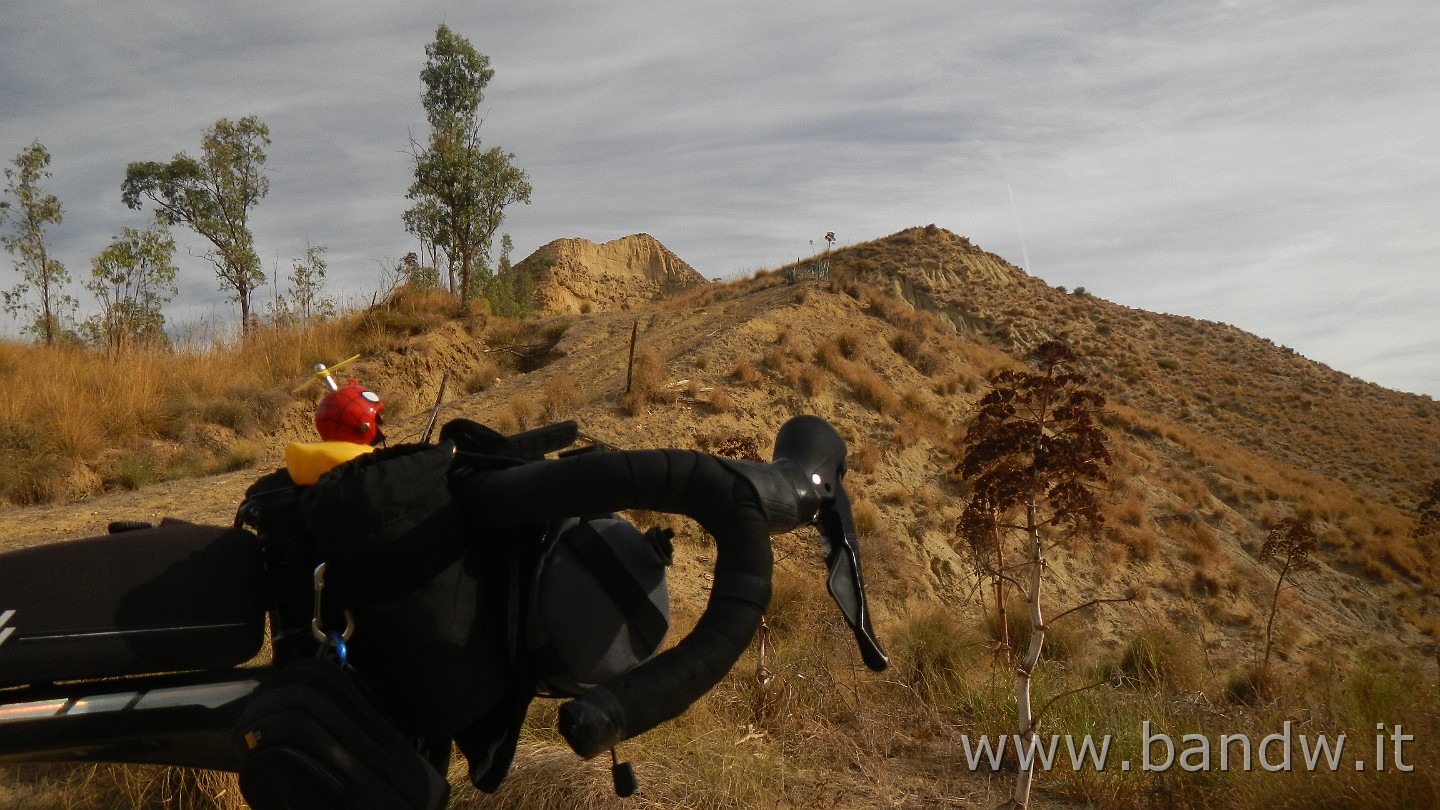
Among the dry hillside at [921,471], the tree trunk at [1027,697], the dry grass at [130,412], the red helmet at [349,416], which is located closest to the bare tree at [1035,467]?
the tree trunk at [1027,697]

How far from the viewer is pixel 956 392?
65.8 feet

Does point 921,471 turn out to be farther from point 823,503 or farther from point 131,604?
point 131,604

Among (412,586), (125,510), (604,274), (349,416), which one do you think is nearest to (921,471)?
(125,510)

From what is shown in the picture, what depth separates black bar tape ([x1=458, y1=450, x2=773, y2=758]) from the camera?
1.04m

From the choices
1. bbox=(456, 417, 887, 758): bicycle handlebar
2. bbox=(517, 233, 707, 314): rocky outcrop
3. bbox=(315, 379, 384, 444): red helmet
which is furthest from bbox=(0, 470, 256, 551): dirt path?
bbox=(517, 233, 707, 314): rocky outcrop

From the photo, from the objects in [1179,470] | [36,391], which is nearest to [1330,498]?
[1179,470]

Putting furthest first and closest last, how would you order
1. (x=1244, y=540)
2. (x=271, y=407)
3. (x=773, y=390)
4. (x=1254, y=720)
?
(x=1244, y=540) < (x=773, y=390) < (x=271, y=407) < (x=1254, y=720)

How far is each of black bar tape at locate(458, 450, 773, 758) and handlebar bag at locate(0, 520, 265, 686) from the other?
53 centimetres

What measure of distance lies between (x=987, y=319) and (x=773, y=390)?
2151cm

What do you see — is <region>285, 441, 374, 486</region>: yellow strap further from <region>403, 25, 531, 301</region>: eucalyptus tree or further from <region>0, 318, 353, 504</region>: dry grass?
<region>403, 25, 531, 301</region>: eucalyptus tree

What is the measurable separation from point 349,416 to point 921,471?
606 inches

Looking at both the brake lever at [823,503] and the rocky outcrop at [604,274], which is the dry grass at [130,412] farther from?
the rocky outcrop at [604,274]

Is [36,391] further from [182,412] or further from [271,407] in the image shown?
[271,407]

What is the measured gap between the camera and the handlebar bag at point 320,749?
4.11 ft
